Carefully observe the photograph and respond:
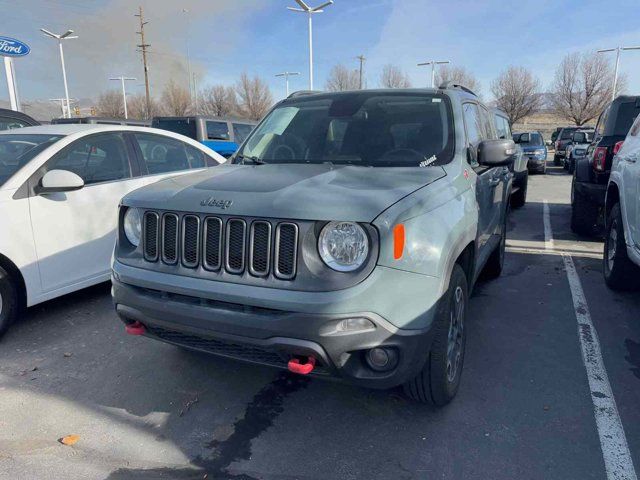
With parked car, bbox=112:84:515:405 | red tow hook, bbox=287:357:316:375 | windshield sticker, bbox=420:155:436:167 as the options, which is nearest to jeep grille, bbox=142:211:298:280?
parked car, bbox=112:84:515:405

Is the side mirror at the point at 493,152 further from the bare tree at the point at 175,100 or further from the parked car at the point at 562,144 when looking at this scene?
the bare tree at the point at 175,100

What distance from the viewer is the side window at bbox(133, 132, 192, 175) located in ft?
17.5

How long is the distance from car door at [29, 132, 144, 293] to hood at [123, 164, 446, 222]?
1669 mm

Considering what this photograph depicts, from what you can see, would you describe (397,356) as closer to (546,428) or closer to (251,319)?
(251,319)

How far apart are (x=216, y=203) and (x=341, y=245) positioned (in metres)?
0.71

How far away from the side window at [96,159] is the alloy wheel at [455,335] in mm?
3552

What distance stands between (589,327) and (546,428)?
1.84 meters

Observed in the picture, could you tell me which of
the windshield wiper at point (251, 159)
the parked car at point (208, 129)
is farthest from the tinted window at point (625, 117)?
the parked car at point (208, 129)

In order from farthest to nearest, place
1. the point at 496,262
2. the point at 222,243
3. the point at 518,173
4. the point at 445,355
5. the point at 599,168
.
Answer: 1. the point at 518,173
2. the point at 599,168
3. the point at 496,262
4. the point at 445,355
5. the point at 222,243

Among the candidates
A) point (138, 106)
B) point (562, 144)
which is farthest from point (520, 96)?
point (138, 106)

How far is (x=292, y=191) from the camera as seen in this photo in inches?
101

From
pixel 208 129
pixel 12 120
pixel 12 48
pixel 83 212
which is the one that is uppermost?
pixel 12 48

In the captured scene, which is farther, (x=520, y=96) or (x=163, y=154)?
(x=520, y=96)

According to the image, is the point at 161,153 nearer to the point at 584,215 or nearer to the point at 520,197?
the point at 584,215
